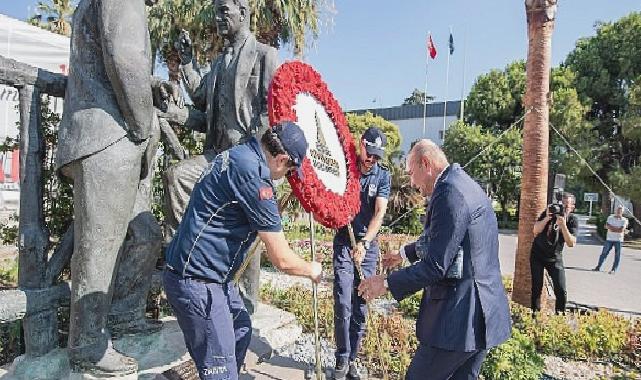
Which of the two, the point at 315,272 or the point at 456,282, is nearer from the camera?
the point at 315,272

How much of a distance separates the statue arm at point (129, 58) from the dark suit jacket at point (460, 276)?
1.71 metres

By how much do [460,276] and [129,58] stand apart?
2133mm

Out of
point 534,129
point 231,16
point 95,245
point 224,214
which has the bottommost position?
point 95,245

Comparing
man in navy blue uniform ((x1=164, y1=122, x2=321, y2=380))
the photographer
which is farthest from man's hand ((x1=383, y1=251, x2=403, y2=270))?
the photographer

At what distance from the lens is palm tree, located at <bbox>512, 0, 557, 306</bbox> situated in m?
7.80

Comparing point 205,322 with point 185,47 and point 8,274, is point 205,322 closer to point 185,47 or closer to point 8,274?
point 185,47

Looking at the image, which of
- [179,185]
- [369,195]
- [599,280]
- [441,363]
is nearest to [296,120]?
[179,185]

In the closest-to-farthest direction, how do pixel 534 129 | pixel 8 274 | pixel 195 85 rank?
1. pixel 195 85
2. pixel 8 274
3. pixel 534 129

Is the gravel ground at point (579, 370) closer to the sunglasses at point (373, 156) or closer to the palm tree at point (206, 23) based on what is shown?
the sunglasses at point (373, 156)

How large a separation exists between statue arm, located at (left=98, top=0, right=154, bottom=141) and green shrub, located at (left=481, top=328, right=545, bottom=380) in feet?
11.3

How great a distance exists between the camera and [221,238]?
245 centimetres

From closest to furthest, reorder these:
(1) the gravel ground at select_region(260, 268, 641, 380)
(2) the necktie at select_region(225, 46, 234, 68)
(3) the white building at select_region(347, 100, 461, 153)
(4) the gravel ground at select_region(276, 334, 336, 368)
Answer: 1. (2) the necktie at select_region(225, 46, 234, 68)
2. (4) the gravel ground at select_region(276, 334, 336, 368)
3. (1) the gravel ground at select_region(260, 268, 641, 380)
4. (3) the white building at select_region(347, 100, 461, 153)

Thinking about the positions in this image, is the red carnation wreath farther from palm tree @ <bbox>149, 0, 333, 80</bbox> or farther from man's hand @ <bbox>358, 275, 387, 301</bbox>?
palm tree @ <bbox>149, 0, 333, 80</bbox>

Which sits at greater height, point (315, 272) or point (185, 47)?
point (185, 47)
